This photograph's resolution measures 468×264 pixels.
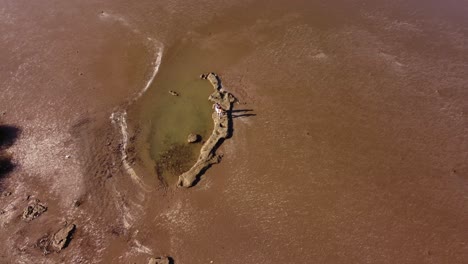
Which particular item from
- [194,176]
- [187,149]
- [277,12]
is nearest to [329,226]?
[194,176]

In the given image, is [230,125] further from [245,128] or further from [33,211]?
[33,211]

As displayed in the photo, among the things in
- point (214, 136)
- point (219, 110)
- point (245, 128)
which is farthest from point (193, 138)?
point (245, 128)

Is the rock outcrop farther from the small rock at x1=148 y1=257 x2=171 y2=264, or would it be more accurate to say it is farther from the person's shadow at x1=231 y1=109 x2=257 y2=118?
the small rock at x1=148 y1=257 x2=171 y2=264

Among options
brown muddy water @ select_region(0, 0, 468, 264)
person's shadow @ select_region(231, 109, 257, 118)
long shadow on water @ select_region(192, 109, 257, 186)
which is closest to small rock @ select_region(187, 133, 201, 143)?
brown muddy water @ select_region(0, 0, 468, 264)

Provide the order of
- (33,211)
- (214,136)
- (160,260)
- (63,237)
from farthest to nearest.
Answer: (214,136), (33,211), (63,237), (160,260)

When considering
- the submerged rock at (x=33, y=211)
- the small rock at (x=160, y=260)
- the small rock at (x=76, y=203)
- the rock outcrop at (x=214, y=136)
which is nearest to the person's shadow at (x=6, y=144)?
the submerged rock at (x=33, y=211)

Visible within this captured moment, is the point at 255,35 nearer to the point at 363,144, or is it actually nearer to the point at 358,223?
the point at 363,144
